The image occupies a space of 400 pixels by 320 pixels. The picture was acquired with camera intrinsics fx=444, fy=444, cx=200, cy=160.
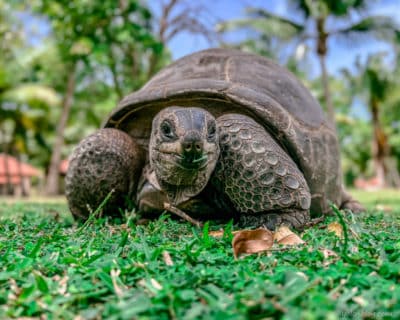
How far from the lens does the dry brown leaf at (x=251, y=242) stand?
1.40m

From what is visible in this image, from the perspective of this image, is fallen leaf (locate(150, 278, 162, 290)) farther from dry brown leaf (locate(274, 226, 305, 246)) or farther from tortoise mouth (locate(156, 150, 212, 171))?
tortoise mouth (locate(156, 150, 212, 171))

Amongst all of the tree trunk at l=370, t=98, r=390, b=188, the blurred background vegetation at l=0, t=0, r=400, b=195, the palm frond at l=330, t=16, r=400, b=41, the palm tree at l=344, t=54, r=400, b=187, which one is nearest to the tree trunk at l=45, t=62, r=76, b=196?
the blurred background vegetation at l=0, t=0, r=400, b=195

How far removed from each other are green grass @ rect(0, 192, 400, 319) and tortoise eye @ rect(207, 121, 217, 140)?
1.82 ft

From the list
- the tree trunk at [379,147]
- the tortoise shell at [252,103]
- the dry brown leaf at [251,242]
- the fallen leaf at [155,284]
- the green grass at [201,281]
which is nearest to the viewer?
the green grass at [201,281]

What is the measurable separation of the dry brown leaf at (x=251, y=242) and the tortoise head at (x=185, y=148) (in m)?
0.47

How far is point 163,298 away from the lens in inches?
38.2

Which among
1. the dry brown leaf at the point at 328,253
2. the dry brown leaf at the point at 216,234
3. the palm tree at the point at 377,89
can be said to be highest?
the palm tree at the point at 377,89

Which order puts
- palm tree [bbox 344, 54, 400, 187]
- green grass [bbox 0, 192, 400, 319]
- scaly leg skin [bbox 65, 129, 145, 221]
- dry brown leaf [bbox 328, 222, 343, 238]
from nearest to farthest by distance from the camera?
green grass [bbox 0, 192, 400, 319] → dry brown leaf [bbox 328, 222, 343, 238] → scaly leg skin [bbox 65, 129, 145, 221] → palm tree [bbox 344, 54, 400, 187]

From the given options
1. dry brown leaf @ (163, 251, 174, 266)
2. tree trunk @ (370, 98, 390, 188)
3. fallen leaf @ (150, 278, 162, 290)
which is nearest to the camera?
fallen leaf @ (150, 278, 162, 290)

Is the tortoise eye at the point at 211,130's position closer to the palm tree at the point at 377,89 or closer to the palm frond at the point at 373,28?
the palm frond at the point at 373,28

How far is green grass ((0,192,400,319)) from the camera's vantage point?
910 mm

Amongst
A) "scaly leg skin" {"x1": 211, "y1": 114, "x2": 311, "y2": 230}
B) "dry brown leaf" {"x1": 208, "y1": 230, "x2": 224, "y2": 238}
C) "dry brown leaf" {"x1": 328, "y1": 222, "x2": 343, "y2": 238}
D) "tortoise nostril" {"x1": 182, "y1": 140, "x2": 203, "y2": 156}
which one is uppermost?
"tortoise nostril" {"x1": 182, "y1": 140, "x2": 203, "y2": 156}

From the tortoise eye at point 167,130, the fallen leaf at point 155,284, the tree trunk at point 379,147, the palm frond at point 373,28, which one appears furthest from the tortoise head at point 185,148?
the tree trunk at point 379,147

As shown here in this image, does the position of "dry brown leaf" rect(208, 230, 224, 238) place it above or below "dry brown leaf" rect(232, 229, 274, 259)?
below
